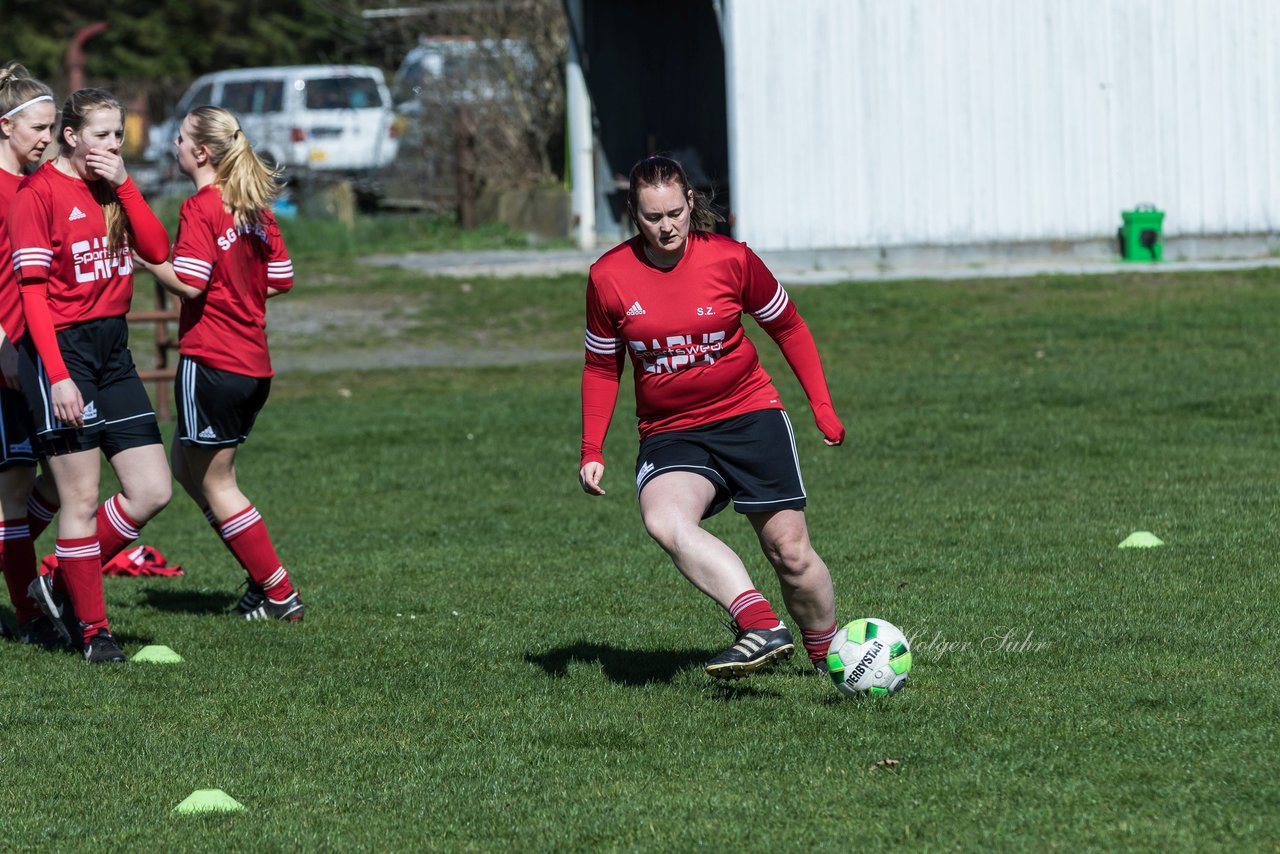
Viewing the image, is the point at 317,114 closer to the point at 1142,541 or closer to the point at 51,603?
the point at 1142,541

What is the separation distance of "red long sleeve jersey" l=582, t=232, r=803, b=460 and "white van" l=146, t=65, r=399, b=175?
70.0 feet

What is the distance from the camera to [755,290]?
19.2 feet

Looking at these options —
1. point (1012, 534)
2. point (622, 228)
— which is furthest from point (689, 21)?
point (1012, 534)

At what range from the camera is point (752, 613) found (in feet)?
18.2

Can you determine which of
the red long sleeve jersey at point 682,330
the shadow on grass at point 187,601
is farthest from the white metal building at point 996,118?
the red long sleeve jersey at point 682,330

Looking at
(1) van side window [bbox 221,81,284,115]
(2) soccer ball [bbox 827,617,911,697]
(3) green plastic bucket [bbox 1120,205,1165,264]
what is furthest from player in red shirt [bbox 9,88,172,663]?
(1) van side window [bbox 221,81,284,115]

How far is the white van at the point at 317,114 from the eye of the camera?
2700 centimetres

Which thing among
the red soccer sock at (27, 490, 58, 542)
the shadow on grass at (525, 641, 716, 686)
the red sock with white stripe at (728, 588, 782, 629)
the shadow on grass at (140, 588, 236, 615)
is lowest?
the shadow on grass at (140, 588, 236, 615)

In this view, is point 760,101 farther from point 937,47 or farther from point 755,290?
point 755,290

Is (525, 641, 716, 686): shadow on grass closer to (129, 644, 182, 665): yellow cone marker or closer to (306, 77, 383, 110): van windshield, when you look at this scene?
(129, 644, 182, 665): yellow cone marker

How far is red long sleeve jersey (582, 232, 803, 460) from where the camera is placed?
5.74 meters

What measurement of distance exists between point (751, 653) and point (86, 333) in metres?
2.89

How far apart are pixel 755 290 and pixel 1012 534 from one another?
3286mm

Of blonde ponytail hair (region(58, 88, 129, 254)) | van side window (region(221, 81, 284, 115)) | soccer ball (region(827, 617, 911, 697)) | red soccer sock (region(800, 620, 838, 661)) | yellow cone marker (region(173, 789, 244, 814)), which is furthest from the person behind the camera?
van side window (region(221, 81, 284, 115))
